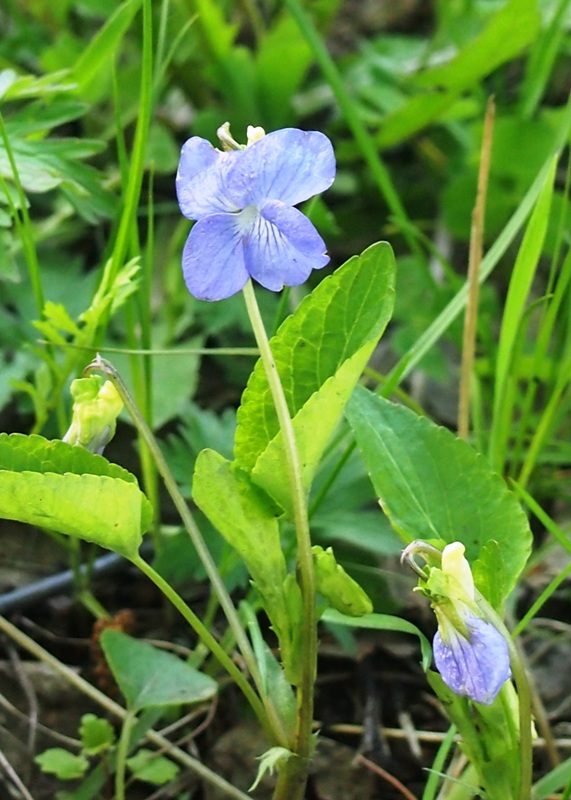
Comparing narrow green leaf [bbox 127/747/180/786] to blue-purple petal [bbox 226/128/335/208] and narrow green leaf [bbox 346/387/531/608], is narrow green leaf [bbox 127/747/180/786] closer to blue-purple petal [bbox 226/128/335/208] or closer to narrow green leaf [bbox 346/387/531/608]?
narrow green leaf [bbox 346/387/531/608]

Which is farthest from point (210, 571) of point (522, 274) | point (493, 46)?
point (493, 46)

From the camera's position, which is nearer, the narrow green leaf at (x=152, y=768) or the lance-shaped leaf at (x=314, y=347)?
the lance-shaped leaf at (x=314, y=347)

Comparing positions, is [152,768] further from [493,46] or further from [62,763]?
[493,46]

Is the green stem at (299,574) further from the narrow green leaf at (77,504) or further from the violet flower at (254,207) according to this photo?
the narrow green leaf at (77,504)

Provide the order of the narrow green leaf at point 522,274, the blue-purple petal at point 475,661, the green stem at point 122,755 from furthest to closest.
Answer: the narrow green leaf at point 522,274
the green stem at point 122,755
the blue-purple petal at point 475,661

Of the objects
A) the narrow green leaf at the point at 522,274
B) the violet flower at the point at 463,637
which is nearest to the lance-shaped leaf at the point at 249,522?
the violet flower at the point at 463,637

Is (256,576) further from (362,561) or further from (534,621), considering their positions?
(534,621)

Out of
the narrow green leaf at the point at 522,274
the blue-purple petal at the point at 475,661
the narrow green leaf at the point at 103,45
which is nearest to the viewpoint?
the blue-purple petal at the point at 475,661
